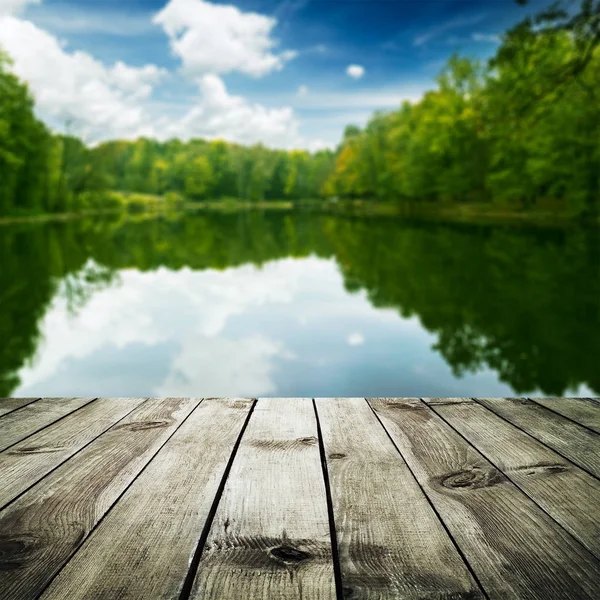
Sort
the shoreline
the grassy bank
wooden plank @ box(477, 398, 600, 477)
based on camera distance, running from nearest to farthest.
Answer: wooden plank @ box(477, 398, 600, 477) → the shoreline → the grassy bank

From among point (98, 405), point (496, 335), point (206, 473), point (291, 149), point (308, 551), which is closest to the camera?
point (308, 551)

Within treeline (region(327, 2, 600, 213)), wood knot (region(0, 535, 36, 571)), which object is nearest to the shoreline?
treeline (region(327, 2, 600, 213))

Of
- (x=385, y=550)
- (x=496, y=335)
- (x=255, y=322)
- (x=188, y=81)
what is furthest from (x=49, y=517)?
(x=188, y=81)

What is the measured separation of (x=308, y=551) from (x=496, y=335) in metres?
9.73

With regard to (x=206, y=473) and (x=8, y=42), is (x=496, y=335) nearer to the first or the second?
(x=206, y=473)

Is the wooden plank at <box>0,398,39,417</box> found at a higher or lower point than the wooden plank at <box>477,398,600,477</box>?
lower

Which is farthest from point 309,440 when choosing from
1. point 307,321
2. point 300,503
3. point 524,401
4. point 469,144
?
point 469,144

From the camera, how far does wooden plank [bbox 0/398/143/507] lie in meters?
1.54

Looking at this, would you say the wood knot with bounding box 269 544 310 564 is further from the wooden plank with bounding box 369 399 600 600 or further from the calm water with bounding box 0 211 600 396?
the calm water with bounding box 0 211 600 396

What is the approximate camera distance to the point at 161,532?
1241mm

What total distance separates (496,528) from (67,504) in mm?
935

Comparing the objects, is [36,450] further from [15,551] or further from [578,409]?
[578,409]

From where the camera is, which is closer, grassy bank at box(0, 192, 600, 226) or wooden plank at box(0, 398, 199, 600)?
wooden plank at box(0, 398, 199, 600)

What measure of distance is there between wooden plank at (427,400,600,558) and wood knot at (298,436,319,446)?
18.1 inches
